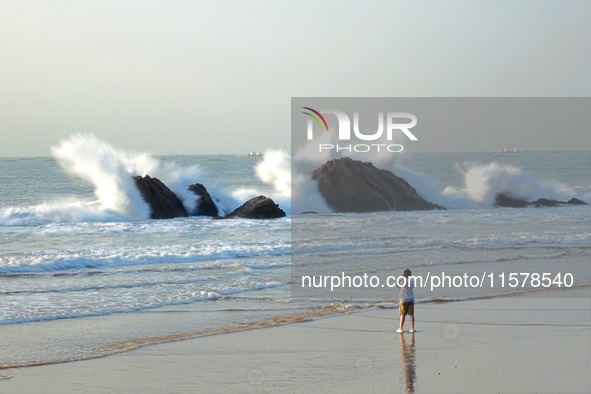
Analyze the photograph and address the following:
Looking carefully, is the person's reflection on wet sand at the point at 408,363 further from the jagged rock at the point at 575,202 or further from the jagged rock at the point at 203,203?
the jagged rock at the point at 575,202

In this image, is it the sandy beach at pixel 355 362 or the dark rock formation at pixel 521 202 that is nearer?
the sandy beach at pixel 355 362

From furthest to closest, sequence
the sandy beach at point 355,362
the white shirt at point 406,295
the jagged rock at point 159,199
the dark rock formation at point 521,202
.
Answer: the dark rock formation at point 521,202
the jagged rock at point 159,199
the white shirt at point 406,295
the sandy beach at point 355,362

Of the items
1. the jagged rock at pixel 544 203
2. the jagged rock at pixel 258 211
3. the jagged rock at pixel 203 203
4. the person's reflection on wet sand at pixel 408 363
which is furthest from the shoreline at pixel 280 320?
the jagged rock at pixel 544 203

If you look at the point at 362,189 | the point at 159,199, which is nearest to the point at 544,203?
the point at 362,189

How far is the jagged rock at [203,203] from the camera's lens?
33406 millimetres

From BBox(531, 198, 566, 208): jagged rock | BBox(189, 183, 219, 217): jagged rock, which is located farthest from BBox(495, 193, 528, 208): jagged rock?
BBox(189, 183, 219, 217): jagged rock

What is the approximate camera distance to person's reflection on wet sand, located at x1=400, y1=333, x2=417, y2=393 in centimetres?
874

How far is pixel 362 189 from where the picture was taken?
3594 cm

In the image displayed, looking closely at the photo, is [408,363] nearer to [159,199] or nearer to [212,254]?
[212,254]

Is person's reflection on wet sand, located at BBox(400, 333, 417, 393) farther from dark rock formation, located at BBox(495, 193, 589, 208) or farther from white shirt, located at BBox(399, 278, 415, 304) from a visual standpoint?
dark rock formation, located at BBox(495, 193, 589, 208)

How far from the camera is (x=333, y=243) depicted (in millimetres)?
23953

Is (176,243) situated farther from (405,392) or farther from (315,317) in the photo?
(405,392)

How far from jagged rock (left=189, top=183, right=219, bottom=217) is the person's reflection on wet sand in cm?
2260

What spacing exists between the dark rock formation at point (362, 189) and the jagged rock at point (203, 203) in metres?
5.15
